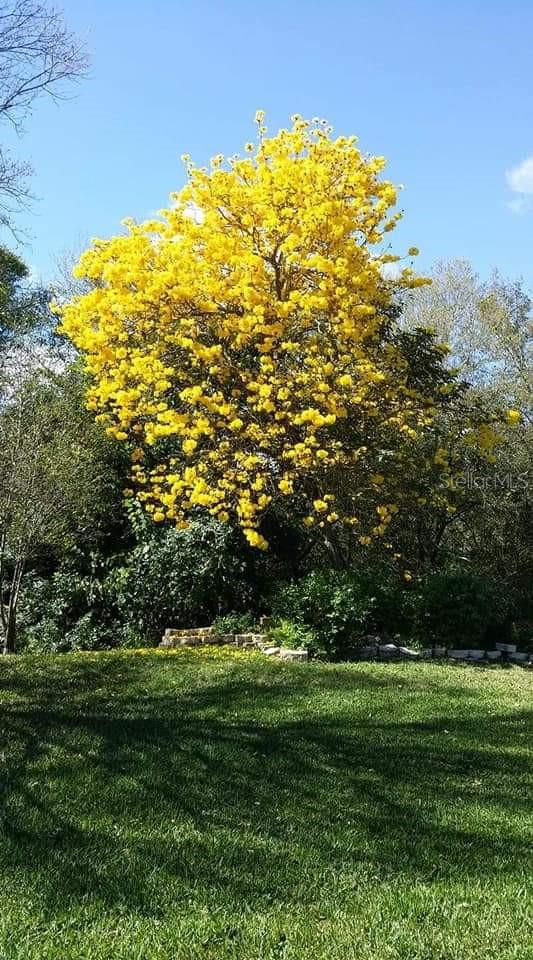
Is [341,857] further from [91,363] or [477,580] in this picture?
[91,363]

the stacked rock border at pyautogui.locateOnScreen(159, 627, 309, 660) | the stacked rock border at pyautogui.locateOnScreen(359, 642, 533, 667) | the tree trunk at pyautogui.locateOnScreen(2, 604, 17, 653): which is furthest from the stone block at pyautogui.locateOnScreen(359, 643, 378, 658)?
the tree trunk at pyautogui.locateOnScreen(2, 604, 17, 653)

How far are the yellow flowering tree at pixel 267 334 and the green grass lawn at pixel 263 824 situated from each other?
342 cm

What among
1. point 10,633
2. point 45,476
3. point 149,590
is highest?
point 45,476

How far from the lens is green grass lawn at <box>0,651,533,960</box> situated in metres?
2.72

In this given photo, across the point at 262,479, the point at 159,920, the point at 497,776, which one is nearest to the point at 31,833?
the point at 159,920

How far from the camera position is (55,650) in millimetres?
10633

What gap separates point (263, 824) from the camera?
3689mm

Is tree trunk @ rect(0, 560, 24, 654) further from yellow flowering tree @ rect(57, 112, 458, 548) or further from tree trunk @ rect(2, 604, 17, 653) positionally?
yellow flowering tree @ rect(57, 112, 458, 548)

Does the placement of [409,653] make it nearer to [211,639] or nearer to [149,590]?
[211,639]

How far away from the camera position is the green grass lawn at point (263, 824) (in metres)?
2.72

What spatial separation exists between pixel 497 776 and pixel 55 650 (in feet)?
24.4
